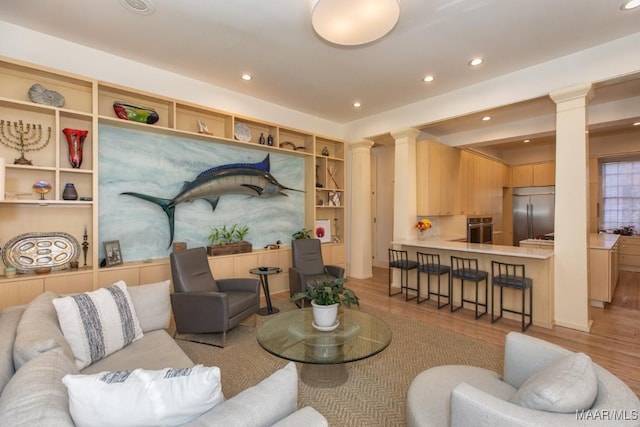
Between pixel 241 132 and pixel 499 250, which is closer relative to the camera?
pixel 499 250

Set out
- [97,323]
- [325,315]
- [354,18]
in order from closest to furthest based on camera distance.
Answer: [97,323]
[354,18]
[325,315]

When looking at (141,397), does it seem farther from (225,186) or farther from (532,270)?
(532,270)

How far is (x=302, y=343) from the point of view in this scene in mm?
2223

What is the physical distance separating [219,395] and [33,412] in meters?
0.52

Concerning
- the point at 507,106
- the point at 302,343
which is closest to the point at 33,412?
the point at 302,343

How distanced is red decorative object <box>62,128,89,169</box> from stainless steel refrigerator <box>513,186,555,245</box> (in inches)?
318

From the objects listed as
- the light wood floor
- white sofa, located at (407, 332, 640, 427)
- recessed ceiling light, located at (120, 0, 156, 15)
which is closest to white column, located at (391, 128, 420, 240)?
the light wood floor

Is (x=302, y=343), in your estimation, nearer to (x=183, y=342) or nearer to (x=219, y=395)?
(x=219, y=395)

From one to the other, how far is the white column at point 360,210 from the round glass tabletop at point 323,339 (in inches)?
119

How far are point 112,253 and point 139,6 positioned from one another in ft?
8.09

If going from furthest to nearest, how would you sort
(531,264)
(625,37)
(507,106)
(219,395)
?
(507,106), (531,264), (625,37), (219,395)

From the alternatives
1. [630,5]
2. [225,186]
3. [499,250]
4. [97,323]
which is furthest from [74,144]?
[630,5]

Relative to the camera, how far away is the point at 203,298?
291 centimetres

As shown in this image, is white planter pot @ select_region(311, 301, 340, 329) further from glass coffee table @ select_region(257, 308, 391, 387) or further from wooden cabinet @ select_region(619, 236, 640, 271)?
wooden cabinet @ select_region(619, 236, 640, 271)
